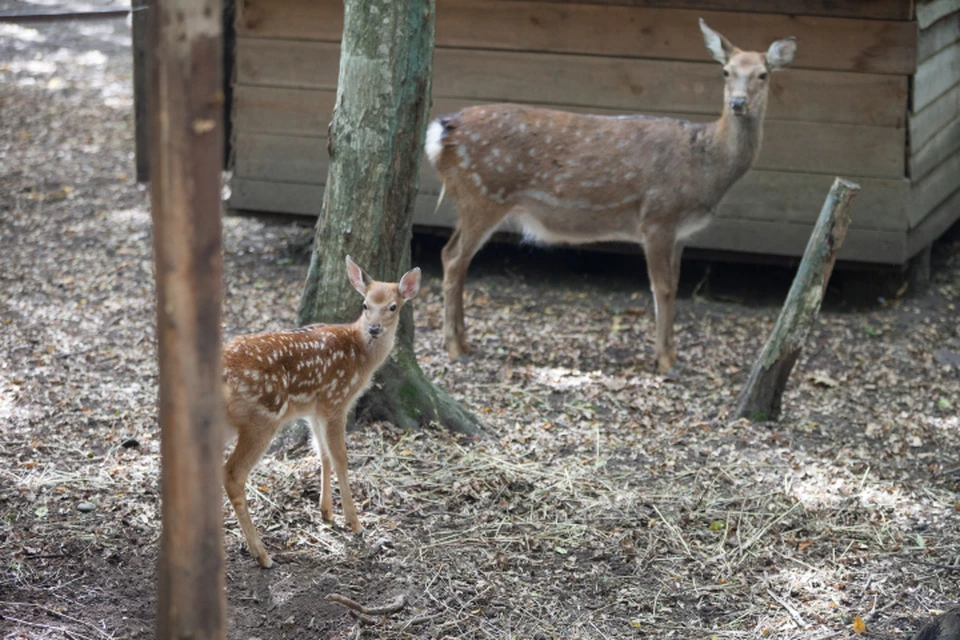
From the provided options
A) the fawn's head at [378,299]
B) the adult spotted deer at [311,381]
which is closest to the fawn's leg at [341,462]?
the adult spotted deer at [311,381]

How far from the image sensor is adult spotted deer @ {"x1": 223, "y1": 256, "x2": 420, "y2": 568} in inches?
166

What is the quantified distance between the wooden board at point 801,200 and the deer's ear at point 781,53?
3.98ft

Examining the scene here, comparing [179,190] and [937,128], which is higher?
[179,190]

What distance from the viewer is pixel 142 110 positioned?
9.70 m

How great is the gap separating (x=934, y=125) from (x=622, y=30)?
2625mm

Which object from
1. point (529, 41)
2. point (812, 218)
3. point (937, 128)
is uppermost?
point (529, 41)

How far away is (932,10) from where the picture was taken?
7.81 metres

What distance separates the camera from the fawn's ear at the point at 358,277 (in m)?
4.94

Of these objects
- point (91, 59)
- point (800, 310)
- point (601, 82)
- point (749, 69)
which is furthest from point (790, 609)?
point (91, 59)

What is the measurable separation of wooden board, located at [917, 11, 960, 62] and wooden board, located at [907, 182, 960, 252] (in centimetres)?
130

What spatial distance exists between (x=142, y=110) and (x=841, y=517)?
719 cm

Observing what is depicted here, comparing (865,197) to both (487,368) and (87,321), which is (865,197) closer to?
(487,368)

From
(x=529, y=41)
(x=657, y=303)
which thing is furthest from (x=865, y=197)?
(x=529, y=41)

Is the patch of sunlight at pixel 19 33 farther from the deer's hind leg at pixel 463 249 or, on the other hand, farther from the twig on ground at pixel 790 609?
the twig on ground at pixel 790 609
